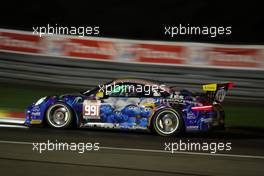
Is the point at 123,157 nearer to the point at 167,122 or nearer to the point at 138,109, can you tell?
the point at 167,122

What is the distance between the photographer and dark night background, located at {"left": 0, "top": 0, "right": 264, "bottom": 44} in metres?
24.5

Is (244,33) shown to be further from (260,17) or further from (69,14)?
(69,14)

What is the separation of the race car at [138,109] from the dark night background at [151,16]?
12.4m

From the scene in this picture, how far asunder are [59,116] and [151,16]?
14.0m

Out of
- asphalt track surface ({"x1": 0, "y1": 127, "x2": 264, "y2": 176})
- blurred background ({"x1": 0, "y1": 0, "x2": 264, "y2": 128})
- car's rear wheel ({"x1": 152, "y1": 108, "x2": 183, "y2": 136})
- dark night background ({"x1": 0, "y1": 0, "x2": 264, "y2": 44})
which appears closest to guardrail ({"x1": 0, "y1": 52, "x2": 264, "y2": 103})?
blurred background ({"x1": 0, "y1": 0, "x2": 264, "y2": 128})

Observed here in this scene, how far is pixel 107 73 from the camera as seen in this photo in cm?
1911

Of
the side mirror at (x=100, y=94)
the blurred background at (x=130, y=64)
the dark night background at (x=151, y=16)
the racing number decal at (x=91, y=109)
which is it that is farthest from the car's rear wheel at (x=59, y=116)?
the dark night background at (x=151, y=16)

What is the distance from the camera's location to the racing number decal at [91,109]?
460 inches

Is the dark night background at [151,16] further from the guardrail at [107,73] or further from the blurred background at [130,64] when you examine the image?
the guardrail at [107,73]

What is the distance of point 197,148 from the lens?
9.73 meters

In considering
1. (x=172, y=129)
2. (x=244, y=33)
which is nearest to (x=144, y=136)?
(x=172, y=129)

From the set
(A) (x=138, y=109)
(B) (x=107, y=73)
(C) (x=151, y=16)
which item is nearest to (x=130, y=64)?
(B) (x=107, y=73)

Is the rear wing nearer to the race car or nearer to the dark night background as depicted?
the race car

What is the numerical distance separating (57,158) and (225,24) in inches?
698
